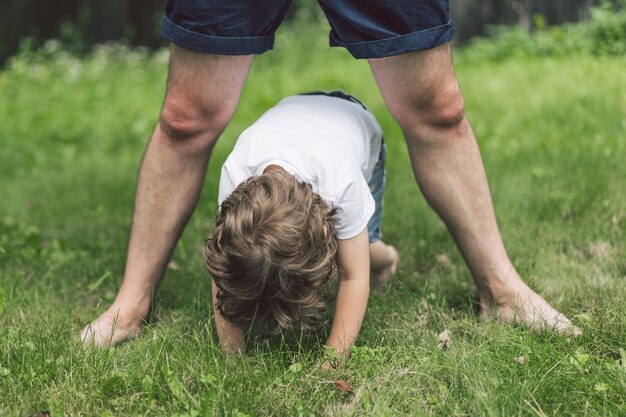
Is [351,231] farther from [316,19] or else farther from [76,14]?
[76,14]

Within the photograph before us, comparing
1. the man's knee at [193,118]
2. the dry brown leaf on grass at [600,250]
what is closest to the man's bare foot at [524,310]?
the dry brown leaf on grass at [600,250]

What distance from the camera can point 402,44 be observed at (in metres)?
2.10

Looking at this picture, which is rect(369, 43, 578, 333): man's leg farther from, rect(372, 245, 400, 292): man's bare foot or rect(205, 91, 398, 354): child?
rect(372, 245, 400, 292): man's bare foot

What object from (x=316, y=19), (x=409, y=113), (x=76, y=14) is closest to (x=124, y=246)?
(x=409, y=113)

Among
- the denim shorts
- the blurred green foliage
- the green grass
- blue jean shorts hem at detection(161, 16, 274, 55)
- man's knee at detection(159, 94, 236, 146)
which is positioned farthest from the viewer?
the blurred green foliage

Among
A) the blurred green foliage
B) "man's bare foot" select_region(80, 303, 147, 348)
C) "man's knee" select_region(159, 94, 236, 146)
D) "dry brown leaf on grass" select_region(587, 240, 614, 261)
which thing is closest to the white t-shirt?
"man's knee" select_region(159, 94, 236, 146)

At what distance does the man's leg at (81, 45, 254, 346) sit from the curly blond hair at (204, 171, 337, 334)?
375 mm

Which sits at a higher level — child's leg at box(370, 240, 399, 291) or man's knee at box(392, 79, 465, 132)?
man's knee at box(392, 79, 465, 132)

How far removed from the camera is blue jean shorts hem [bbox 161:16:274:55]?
2189 mm

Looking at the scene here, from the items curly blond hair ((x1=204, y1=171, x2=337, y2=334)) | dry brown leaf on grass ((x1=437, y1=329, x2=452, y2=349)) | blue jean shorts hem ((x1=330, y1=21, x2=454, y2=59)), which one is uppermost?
blue jean shorts hem ((x1=330, y1=21, x2=454, y2=59))

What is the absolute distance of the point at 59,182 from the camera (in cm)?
493

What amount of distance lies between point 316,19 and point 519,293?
34.1ft

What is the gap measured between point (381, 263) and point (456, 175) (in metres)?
0.62

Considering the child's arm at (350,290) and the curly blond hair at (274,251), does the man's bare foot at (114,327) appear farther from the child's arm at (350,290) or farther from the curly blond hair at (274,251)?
the child's arm at (350,290)
